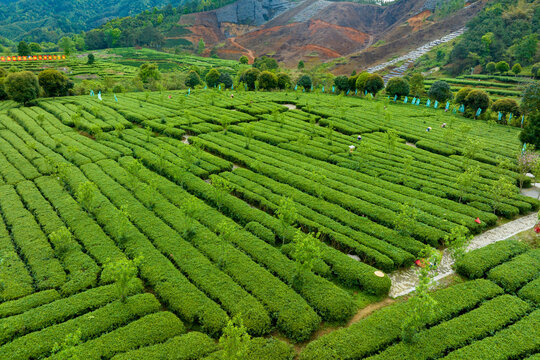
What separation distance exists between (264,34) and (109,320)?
146 m

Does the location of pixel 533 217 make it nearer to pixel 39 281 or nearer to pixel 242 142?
pixel 242 142

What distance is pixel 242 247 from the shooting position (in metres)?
17.6

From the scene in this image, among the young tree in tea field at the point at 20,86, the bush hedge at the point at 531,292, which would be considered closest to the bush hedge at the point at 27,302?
the bush hedge at the point at 531,292

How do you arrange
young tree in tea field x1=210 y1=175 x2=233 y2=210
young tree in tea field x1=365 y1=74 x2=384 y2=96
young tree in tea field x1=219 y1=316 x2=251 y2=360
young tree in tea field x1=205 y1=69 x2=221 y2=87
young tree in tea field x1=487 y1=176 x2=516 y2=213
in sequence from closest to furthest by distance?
young tree in tea field x1=219 y1=316 x2=251 y2=360 → young tree in tea field x1=210 y1=175 x2=233 y2=210 → young tree in tea field x1=487 y1=176 x2=516 y2=213 → young tree in tea field x1=365 y1=74 x2=384 y2=96 → young tree in tea field x1=205 y1=69 x2=221 y2=87

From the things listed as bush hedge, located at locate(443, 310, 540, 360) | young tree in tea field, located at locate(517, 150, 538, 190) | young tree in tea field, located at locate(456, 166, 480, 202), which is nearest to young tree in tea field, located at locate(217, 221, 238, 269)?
bush hedge, located at locate(443, 310, 540, 360)

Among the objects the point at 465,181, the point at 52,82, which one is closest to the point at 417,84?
the point at 465,181

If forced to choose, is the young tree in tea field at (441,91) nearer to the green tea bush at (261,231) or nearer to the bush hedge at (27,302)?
the green tea bush at (261,231)

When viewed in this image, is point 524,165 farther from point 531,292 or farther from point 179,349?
point 179,349

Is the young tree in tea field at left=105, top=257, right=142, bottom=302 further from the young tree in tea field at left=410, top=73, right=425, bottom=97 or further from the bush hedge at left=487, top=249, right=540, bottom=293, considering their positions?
the young tree in tea field at left=410, top=73, right=425, bottom=97

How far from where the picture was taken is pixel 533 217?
901 inches

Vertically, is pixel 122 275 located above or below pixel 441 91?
below

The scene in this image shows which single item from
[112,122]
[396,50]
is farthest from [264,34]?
[112,122]

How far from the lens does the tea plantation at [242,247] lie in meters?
12.5

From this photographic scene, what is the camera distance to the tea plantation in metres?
12.5
